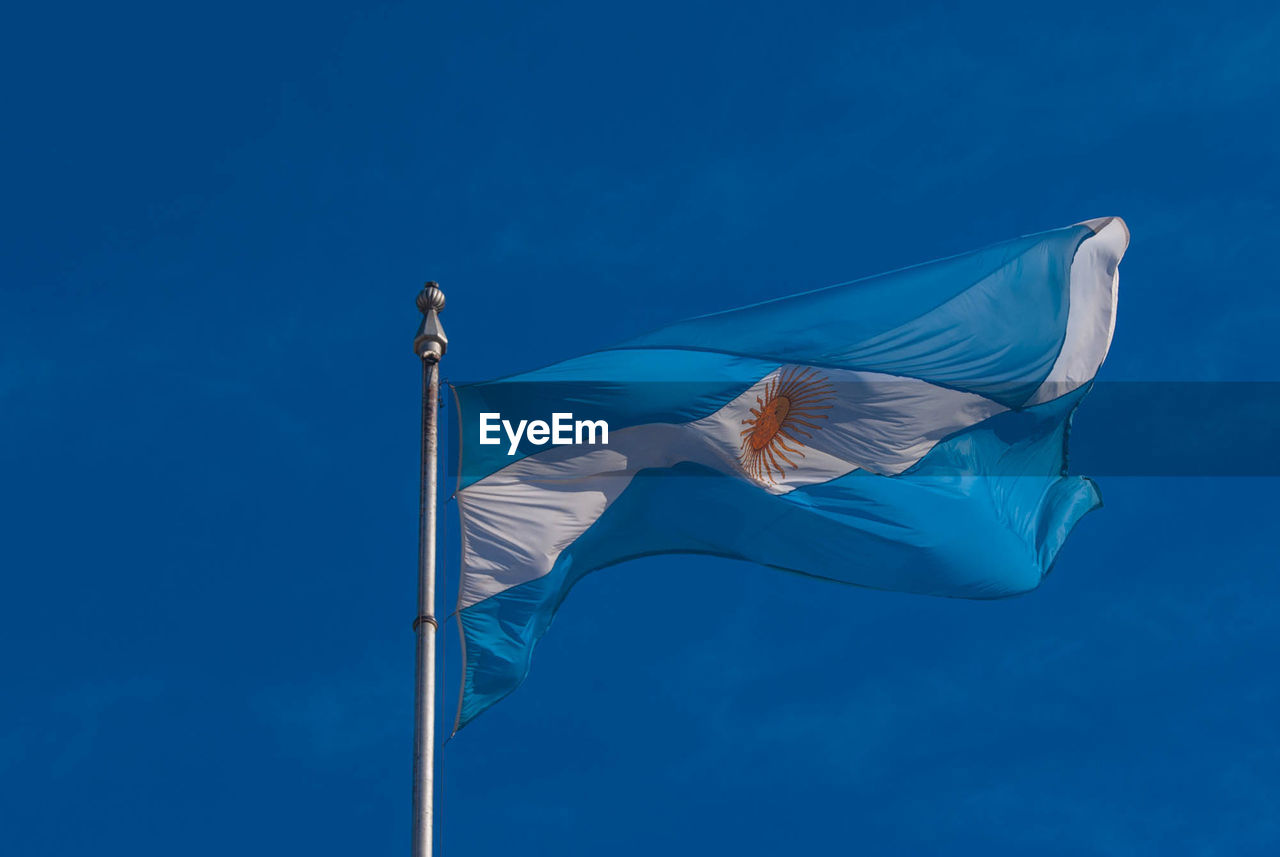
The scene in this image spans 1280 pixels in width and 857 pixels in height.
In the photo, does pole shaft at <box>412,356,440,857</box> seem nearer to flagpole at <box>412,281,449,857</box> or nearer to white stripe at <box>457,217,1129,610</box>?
flagpole at <box>412,281,449,857</box>

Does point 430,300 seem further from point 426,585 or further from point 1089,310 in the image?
point 1089,310

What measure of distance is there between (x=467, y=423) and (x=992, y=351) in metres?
7.10

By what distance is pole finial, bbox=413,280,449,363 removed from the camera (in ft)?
74.2

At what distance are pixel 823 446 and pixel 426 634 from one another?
22.7 ft

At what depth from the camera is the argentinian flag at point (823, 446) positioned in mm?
23750

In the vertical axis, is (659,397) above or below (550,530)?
above

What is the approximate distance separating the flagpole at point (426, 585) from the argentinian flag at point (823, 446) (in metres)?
1.18

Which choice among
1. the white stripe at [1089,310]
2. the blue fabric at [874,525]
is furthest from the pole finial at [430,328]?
the white stripe at [1089,310]

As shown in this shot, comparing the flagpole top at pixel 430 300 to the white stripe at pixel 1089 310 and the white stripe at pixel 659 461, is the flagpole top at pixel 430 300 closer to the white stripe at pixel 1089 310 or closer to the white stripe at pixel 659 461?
the white stripe at pixel 659 461

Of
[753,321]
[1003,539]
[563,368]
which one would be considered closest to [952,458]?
[1003,539]

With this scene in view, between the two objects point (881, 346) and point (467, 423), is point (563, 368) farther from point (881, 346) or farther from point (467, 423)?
point (881, 346)

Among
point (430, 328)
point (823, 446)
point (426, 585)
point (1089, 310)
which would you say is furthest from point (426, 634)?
point (1089, 310)

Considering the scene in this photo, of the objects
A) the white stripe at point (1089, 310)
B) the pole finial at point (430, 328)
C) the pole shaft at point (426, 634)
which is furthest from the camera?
the white stripe at point (1089, 310)

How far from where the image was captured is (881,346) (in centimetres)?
2591
